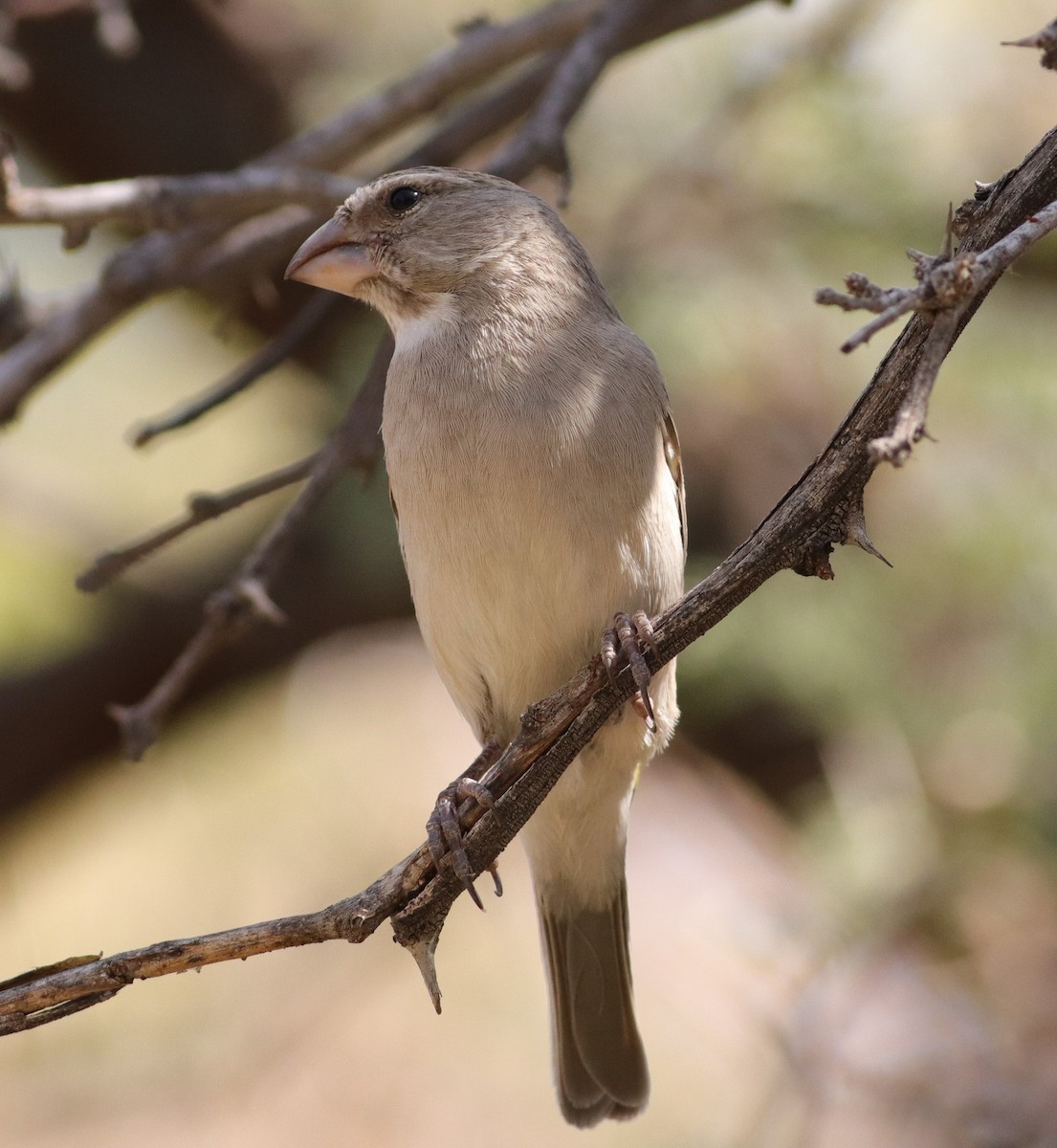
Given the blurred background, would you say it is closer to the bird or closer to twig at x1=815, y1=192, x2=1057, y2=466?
the bird

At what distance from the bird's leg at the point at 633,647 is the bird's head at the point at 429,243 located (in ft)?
3.43

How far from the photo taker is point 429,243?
11.5ft

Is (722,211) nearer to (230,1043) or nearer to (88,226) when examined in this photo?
(88,226)

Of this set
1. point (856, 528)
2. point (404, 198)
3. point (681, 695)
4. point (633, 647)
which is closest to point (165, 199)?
point (404, 198)

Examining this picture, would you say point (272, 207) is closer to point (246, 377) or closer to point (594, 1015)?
point (246, 377)

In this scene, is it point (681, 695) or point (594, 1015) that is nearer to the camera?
point (594, 1015)

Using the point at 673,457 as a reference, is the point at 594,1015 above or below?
below

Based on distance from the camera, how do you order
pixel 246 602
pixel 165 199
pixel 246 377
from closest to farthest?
1. pixel 246 602
2. pixel 165 199
3. pixel 246 377

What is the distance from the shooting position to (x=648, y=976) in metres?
5.48

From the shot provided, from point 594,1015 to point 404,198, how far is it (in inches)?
87.7

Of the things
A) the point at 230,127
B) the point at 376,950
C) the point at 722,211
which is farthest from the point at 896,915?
the point at 230,127

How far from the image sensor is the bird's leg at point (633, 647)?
239cm

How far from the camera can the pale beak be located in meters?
3.52

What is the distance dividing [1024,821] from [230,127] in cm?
494
